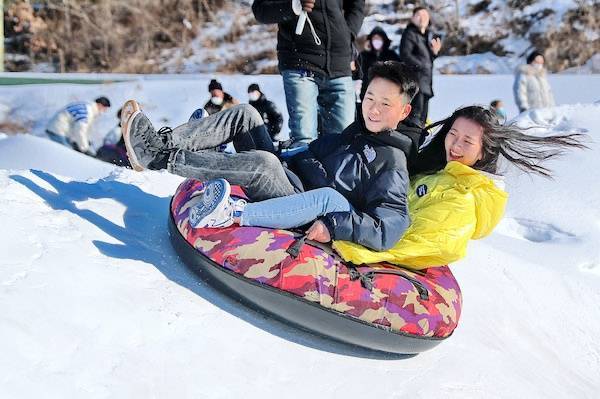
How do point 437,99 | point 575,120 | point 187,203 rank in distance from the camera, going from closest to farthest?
point 187,203, point 575,120, point 437,99

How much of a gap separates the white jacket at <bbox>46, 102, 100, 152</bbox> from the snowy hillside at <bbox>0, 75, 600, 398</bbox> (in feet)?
8.72

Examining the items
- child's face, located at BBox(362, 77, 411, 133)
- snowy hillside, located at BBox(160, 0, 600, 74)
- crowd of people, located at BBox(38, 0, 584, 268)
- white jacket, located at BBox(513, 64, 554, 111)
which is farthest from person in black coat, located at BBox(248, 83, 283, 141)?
snowy hillside, located at BBox(160, 0, 600, 74)

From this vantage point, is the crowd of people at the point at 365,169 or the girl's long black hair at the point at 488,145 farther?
the girl's long black hair at the point at 488,145

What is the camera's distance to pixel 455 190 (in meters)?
2.86

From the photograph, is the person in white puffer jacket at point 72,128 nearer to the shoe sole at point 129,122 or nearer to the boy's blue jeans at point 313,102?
the boy's blue jeans at point 313,102

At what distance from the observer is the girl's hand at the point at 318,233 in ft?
8.38

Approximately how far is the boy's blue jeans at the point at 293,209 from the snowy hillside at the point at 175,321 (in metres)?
0.32

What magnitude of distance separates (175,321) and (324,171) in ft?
2.89

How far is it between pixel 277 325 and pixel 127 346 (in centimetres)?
59

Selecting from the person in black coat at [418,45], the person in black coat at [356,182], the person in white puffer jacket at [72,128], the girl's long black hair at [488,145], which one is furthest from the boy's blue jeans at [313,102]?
the person in white puffer jacket at [72,128]

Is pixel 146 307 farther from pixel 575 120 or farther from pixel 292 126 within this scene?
pixel 575 120

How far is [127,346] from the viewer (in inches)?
84.2

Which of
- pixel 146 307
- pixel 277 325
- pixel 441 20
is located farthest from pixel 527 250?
pixel 441 20

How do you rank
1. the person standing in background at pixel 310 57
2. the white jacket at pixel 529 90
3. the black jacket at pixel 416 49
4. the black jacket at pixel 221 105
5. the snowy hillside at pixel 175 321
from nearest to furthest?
the snowy hillside at pixel 175 321, the person standing in background at pixel 310 57, the black jacket at pixel 416 49, the black jacket at pixel 221 105, the white jacket at pixel 529 90
